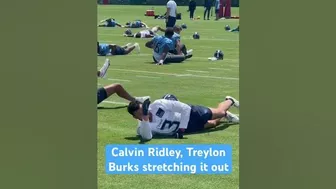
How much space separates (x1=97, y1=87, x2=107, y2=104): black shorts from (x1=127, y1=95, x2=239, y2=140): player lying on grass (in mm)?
276

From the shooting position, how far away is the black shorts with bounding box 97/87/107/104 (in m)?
6.21

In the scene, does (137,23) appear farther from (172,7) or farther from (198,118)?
(198,118)

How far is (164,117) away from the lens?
20.2 feet

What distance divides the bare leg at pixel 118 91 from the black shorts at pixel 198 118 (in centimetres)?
61

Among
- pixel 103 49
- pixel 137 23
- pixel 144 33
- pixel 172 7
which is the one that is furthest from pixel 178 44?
pixel 103 49

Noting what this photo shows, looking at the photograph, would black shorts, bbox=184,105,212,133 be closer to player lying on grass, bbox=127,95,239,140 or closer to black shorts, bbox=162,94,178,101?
player lying on grass, bbox=127,95,239,140

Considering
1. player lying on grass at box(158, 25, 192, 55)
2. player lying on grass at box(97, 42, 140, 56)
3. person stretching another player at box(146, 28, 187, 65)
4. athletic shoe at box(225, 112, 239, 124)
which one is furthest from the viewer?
person stretching another player at box(146, 28, 187, 65)

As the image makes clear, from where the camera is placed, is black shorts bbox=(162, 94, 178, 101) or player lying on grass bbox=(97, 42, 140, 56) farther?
player lying on grass bbox=(97, 42, 140, 56)

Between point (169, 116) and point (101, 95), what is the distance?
2.33 feet

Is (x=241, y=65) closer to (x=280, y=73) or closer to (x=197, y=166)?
(x=280, y=73)

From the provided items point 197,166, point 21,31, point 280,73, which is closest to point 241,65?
point 280,73

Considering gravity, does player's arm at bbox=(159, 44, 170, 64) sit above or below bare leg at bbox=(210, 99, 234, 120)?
above

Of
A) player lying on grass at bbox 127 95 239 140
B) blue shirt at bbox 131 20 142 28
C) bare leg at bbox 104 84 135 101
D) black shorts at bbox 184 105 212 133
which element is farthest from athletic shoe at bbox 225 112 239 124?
blue shirt at bbox 131 20 142 28

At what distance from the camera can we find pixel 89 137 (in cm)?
604
